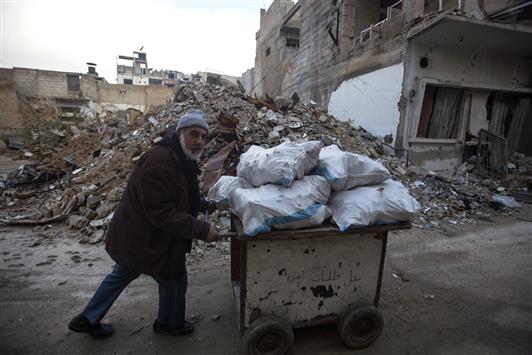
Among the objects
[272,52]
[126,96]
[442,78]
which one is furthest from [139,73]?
[442,78]

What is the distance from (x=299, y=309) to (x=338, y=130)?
20.6 feet

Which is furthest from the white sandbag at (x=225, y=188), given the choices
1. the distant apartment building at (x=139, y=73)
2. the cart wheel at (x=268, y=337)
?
the distant apartment building at (x=139, y=73)

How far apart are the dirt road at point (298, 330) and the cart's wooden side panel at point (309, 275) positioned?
0.40 metres

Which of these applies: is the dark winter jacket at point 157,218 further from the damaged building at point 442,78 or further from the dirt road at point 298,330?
the damaged building at point 442,78

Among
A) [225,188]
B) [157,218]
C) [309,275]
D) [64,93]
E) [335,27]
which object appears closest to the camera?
[157,218]

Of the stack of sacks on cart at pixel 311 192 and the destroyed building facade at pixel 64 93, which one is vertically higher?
the destroyed building facade at pixel 64 93

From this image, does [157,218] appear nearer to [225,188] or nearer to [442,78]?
[225,188]

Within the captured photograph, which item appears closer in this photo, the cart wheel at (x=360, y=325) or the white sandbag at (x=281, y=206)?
the white sandbag at (x=281, y=206)

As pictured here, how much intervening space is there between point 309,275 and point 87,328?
1.78m

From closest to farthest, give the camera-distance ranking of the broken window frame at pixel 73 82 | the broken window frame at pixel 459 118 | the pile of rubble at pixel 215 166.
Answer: the pile of rubble at pixel 215 166 → the broken window frame at pixel 459 118 → the broken window frame at pixel 73 82

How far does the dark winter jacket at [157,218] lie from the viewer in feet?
6.30

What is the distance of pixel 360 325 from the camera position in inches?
87.1

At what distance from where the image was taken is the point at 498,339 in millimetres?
2371

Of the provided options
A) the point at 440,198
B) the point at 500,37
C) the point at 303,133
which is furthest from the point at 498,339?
the point at 500,37
